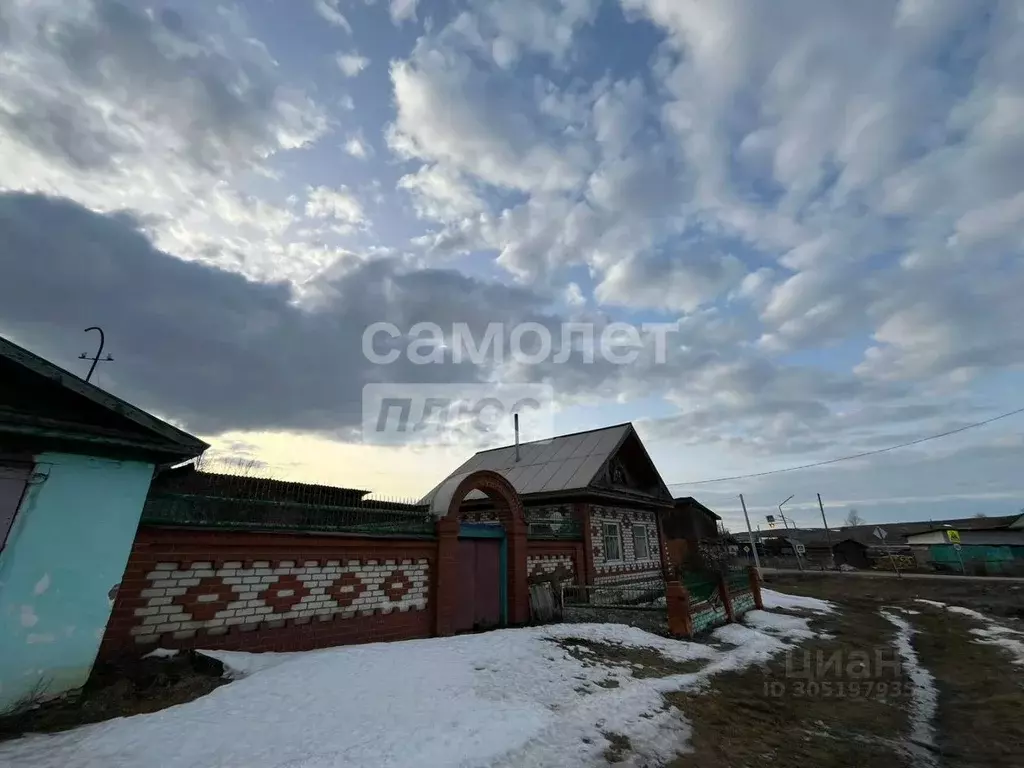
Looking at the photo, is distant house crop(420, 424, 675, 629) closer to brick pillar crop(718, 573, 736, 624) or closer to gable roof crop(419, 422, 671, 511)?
gable roof crop(419, 422, 671, 511)

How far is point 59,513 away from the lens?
496 centimetres

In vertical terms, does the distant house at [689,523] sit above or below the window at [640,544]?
above

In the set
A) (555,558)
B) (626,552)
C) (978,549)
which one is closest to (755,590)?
(626,552)

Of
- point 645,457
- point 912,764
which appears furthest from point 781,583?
point 912,764

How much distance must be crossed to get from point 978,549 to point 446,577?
153 ft

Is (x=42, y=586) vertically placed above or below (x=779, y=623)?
above

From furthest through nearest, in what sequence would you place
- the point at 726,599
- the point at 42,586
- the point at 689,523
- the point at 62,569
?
the point at 689,523
the point at 726,599
the point at 62,569
the point at 42,586

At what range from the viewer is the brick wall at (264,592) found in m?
5.70

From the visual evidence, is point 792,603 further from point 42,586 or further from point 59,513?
point 59,513

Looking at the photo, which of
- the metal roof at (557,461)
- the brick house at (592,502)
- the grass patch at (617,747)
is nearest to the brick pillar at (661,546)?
the brick house at (592,502)

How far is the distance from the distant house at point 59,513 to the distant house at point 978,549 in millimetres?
44507

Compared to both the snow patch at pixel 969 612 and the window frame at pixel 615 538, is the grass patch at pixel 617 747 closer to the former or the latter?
the window frame at pixel 615 538

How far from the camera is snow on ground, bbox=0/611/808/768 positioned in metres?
3.83

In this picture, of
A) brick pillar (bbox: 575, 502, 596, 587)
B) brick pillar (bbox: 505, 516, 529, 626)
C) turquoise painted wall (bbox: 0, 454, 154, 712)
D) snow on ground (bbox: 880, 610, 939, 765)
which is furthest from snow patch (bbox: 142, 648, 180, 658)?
brick pillar (bbox: 575, 502, 596, 587)
